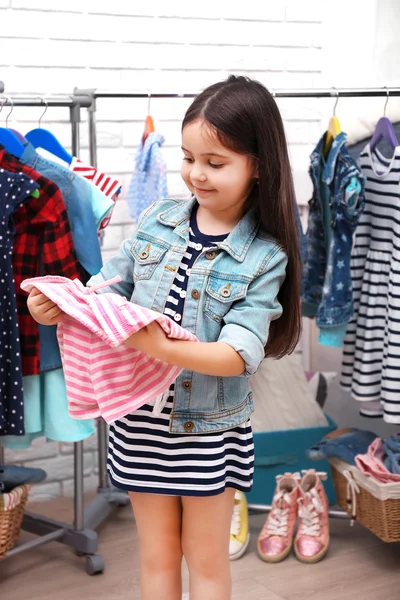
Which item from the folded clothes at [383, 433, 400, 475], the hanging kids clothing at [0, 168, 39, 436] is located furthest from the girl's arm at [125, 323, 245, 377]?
the folded clothes at [383, 433, 400, 475]

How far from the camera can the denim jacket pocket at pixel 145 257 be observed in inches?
60.3

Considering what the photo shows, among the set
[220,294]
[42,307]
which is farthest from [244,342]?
[42,307]

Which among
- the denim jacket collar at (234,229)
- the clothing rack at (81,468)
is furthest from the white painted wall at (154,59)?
the denim jacket collar at (234,229)

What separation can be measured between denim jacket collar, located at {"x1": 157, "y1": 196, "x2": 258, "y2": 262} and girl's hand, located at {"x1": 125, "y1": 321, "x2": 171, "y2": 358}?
0.77 ft

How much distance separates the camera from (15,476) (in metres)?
2.35

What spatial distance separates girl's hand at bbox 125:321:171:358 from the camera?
1336 mm

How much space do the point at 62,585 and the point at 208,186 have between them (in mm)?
1364

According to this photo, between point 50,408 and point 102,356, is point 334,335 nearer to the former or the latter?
point 50,408

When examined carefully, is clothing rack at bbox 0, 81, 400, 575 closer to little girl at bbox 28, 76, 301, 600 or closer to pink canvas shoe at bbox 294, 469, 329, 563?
pink canvas shoe at bbox 294, 469, 329, 563

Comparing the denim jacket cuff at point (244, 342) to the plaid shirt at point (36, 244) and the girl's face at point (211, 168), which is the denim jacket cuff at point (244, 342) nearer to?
the girl's face at point (211, 168)

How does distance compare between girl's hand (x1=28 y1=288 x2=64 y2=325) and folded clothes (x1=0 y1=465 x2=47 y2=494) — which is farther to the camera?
folded clothes (x1=0 y1=465 x2=47 y2=494)

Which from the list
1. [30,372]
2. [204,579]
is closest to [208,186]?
[204,579]

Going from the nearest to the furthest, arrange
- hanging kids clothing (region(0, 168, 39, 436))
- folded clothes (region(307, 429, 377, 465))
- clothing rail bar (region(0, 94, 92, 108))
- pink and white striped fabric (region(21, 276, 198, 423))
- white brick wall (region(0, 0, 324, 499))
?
pink and white striped fabric (region(21, 276, 198, 423)) → hanging kids clothing (region(0, 168, 39, 436)) → clothing rail bar (region(0, 94, 92, 108)) → folded clothes (region(307, 429, 377, 465)) → white brick wall (region(0, 0, 324, 499))

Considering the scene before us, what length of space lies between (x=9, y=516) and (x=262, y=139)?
1.30 metres
